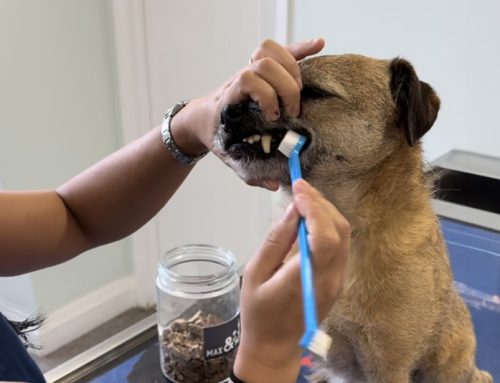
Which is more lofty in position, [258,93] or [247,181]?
[258,93]

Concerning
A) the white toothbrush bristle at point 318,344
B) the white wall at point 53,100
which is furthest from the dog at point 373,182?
the white wall at point 53,100

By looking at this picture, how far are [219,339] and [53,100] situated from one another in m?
1.22

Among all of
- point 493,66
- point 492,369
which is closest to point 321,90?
point 492,369

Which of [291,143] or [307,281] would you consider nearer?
[307,281]

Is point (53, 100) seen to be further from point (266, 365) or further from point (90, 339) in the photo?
point (266, 365)

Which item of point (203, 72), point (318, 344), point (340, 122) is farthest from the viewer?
point (203, 72)

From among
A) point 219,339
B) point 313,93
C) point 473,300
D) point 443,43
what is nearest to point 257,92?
point 313,93

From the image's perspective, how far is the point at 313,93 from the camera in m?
0.82

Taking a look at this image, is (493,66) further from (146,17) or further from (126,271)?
(126,271)

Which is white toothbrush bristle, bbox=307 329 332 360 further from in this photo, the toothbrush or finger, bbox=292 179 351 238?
finger, bbox=292 179 351 238

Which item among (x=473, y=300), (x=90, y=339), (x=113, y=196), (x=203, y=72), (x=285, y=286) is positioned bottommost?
(x=90, y=339)

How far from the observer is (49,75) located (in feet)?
6.06

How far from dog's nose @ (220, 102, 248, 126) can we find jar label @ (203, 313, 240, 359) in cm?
37

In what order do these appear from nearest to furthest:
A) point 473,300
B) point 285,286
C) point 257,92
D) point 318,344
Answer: point 318,344, point 285,286, point 257,92, point 473,300
